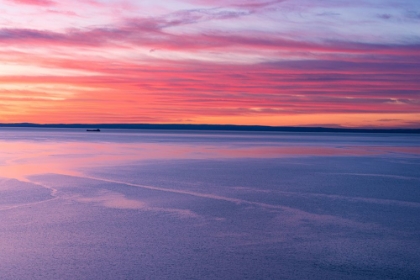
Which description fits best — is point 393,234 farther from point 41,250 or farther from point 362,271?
point 41,250

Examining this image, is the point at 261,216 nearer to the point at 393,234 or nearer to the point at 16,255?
the point at 393,234

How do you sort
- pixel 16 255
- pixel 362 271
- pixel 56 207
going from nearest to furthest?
1. pixel 362 271
2. pixel 16 255
3. pixel 56 207

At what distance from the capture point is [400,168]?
19.2m

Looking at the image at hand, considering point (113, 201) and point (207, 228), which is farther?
point (113, 201)

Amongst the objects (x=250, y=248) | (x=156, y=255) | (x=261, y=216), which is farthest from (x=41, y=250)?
(x=261, y=216)

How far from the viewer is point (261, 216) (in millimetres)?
8969

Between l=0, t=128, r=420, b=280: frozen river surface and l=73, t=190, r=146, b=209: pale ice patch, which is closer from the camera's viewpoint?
l=0, t=128, r=420, b=280: frozen river surface

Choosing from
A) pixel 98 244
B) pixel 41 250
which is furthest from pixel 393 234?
pixel 41 250

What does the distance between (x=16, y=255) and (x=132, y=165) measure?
42.8 ft

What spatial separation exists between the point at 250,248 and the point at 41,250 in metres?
2.88

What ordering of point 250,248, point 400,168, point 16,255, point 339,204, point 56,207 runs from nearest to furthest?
point 16,255 → point 250,248 → point 56,207 → point 339,204 → point 400,168

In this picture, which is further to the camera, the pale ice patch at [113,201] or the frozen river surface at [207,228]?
the pale ice patch at [113,201]

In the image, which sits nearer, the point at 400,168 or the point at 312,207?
the point at 312,207

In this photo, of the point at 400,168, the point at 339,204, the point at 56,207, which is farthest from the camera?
the point at 400,168
